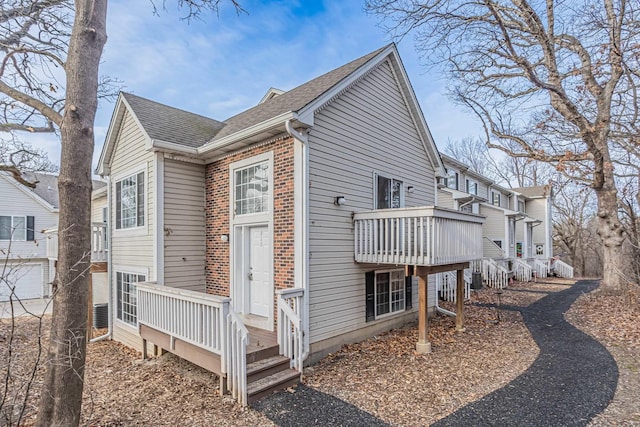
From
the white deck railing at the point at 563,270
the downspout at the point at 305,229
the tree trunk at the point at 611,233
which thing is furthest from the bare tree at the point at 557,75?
the white deck railing at the point at 563,270

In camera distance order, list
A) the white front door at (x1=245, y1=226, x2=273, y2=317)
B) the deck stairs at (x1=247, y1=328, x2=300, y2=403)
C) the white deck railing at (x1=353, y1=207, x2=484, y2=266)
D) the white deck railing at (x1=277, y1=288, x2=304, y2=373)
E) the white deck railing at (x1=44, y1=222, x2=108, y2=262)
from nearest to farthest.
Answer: the deck stairs at (x1=247, y1=328, x2=300, y2=403)
the white deck railing at (x1=277, y1=288, x2=304, y2=373)
the white deck railing at (x1=353, y1=207, x2=484, y2=266)
the white front door at (x1=245, y1=226, x2=273, y2=317)
the white deck railing at (x1=44, y1=222, x2=108, y2=262)

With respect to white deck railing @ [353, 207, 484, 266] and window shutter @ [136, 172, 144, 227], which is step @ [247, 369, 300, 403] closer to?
white deck railing @ [353, 207, 484, 266]

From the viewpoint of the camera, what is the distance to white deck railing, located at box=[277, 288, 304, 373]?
577 cm

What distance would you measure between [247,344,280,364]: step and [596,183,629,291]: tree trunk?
43.3ft

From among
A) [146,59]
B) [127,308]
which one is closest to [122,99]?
[146,59]

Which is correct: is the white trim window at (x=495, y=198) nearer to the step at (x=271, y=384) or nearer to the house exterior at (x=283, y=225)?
the house exterior at (x=283, y=225)

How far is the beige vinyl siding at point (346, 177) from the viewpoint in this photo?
22.1 feet

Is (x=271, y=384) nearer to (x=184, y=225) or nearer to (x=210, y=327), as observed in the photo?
(x=210, y=327)

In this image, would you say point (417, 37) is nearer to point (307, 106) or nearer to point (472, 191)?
point (307, 106)

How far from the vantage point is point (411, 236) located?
702 cm

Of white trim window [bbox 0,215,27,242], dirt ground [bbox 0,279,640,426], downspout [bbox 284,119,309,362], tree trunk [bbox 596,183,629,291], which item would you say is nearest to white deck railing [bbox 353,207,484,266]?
downspout [bbox 284,119,309,362]

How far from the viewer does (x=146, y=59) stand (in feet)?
32.1

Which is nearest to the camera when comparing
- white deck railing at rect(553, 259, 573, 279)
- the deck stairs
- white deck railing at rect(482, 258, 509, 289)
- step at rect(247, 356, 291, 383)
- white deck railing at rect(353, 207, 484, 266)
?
the deck stairs

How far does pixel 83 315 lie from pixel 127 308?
559 cm
